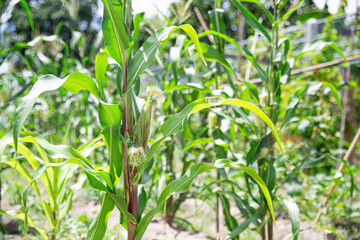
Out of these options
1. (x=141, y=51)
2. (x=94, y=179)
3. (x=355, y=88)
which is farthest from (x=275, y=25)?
(x=355, y=88)

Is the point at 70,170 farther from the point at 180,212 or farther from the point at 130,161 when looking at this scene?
the point at 180,212

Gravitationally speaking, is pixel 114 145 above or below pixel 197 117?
above

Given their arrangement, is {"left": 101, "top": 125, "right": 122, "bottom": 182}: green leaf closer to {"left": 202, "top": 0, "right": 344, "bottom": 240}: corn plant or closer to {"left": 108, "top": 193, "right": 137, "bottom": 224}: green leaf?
{"left": 108, "top": 193, "right": 137, "bottom": 224}: green leaf

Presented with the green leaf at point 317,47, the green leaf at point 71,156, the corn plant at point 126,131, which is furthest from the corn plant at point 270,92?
the green leaf at point 71,156

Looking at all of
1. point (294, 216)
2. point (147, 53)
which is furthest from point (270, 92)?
point (147, 53)

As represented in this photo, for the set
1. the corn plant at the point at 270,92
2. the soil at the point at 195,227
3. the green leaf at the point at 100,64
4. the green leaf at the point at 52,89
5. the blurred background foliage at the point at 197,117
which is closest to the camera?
the green leaf at the point at 52,89

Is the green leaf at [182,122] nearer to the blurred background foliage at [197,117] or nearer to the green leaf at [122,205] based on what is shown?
the green leaf at [122,205]

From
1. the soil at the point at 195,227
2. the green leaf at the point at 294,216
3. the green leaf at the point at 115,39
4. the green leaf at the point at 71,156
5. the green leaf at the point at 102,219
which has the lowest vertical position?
the soil at the point at 195,227

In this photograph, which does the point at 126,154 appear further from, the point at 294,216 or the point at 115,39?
the point at 294,216

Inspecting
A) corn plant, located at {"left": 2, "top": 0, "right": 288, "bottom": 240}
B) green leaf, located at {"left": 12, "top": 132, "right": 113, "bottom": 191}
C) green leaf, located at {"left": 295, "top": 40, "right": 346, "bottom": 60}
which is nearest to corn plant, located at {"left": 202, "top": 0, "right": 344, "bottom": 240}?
green leaf, located at {"left": 295, "top": 40, "right": 346, "bottom": 60}

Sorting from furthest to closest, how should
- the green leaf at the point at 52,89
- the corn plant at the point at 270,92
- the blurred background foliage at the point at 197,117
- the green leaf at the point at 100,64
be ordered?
1. the blurred background foliage at the point at 197,117
2. the corn plant at the point at 270,92
3. the green leaf at the point at 100,64
4. the green leaf at the point at 52,89

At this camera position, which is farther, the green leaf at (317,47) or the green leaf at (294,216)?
the green leaf at (317,47)

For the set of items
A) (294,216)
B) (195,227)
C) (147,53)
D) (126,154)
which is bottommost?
(195,227)

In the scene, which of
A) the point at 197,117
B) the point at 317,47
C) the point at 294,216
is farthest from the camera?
the point at 197,117
